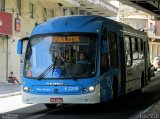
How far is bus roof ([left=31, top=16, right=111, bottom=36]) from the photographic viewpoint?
15.8 m

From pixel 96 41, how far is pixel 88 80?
130cm

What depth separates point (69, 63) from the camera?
15.4 m

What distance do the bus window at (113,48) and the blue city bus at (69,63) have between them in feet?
0.38

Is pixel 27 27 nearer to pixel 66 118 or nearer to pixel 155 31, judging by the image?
pixel 66 118

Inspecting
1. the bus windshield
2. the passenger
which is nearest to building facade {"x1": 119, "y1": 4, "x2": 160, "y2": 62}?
the bus windshield

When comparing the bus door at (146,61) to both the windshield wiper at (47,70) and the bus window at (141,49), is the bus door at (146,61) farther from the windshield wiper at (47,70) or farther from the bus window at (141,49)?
the windshield wiper at (47,70)

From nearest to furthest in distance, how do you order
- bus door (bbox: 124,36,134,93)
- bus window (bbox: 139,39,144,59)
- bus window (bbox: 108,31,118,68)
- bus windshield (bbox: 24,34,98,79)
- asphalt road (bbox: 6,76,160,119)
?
asphalt road (bbox: 6,76,160,119) < bus windshield (bbox: 24,34,98,79) < bus window (bbox: 108,31,118,68) < bus door (bbox: 124,36,134,93) < bus window (bbox: 139,39,144,59)

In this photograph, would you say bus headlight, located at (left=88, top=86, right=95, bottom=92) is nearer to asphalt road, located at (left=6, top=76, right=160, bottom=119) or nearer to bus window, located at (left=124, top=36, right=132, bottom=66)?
asphalt road, located at (left=6, top=76, right=160, bottom=119)

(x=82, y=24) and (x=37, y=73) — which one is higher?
(x=82, y=24)

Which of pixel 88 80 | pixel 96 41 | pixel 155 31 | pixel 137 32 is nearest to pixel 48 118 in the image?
pixel 88 80

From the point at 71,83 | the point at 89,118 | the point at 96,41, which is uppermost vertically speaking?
the point at 96,41

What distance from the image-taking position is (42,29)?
52.9 feet

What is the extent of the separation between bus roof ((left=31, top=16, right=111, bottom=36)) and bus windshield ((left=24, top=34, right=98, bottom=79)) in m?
0.22

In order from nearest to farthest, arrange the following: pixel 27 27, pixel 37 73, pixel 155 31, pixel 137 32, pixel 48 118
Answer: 1. pixel 48 118
2. pixel 37 73
3. pixel 137 32
4. pixel 27 27
5. pixel 155 31
